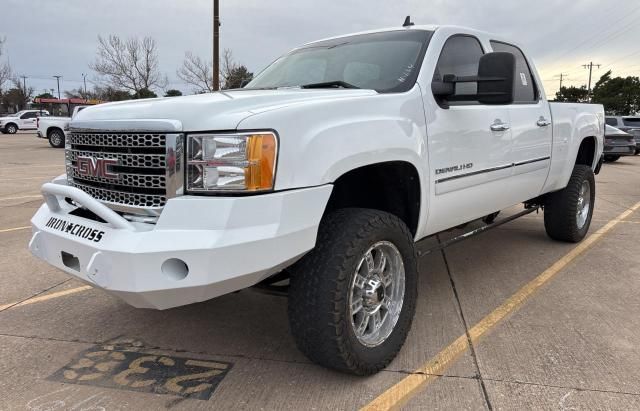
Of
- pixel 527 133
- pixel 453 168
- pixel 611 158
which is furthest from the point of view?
pixel 611 158

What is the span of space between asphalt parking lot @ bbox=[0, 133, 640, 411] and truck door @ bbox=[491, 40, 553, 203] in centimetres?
86

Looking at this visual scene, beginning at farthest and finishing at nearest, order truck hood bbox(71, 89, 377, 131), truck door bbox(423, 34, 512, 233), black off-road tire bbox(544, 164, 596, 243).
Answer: black off-road tire bbox(544, 164, 596, 243)
truck door bbox(423, 34, 512, 233)
truck hood bbox(71, 89, 377, 131)

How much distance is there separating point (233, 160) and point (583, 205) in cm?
509

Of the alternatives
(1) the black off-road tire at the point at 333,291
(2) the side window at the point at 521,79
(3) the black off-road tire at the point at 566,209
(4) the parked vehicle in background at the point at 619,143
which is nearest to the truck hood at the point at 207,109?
(1) the black off-road tire at the point at 333,291

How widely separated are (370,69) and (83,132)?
188cm

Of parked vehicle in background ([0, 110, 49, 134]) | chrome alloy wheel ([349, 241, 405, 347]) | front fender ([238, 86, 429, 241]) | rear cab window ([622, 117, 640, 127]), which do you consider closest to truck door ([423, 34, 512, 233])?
front fender ([238, 86, 429, 241])

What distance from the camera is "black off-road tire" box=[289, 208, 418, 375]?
268cm

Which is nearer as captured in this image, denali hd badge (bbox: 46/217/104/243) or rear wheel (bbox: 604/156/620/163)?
denali hd badge (bbox: 46/217/104/243)

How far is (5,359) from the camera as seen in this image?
3229 millimetres

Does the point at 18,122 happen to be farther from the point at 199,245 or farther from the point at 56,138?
the point at 199,245

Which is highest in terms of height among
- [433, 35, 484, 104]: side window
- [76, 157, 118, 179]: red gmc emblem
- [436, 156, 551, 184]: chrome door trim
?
[433, 35, 484, 104]: side window

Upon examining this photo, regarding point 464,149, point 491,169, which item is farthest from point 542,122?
point 464,149

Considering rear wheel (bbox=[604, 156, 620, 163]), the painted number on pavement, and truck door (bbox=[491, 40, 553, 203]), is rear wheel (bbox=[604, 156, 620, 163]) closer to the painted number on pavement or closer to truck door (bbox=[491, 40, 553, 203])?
truck door (bbox=[491, 40, 553, 203])

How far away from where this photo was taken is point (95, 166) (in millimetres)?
2877
